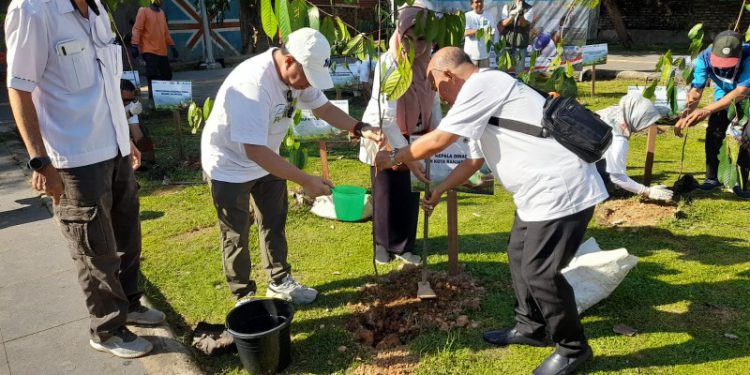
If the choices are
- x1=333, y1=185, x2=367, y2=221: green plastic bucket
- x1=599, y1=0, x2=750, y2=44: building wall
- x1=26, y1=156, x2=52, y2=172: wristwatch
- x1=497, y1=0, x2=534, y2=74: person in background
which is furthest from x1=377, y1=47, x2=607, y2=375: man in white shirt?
x1=599, y1=0, x2=750, y2=44: building wall

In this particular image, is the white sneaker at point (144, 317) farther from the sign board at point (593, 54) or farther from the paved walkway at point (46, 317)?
the sign board at point (593, 54)

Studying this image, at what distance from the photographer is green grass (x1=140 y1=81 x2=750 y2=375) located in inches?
118

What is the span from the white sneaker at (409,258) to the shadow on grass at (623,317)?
11cm

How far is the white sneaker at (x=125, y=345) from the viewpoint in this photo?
298 cm

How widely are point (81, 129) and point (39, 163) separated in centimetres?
27

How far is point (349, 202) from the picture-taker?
16.0 feet

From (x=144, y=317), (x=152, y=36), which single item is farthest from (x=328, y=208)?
(x=152, y=36)

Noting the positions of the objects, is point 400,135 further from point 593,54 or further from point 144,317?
point 593,54

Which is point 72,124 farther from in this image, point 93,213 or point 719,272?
point 719,272

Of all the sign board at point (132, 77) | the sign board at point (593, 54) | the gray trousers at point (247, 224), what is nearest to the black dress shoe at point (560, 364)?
the gray trousers at point (247, 224)

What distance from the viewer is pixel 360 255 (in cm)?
432

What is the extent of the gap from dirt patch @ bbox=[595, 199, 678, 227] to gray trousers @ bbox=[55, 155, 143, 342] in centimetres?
385

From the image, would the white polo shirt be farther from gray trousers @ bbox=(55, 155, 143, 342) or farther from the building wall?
the building wall

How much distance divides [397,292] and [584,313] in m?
1.19
